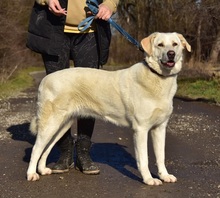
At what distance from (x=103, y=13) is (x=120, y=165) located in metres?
1.82

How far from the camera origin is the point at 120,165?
5969 mm

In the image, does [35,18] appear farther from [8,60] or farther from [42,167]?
[8,60]

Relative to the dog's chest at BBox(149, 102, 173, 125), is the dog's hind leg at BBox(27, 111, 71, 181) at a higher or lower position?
lower

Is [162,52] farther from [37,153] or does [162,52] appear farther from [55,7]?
[37,153]

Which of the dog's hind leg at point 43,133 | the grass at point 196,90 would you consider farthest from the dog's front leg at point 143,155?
the grass at point 196,90

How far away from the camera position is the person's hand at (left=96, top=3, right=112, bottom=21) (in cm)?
550

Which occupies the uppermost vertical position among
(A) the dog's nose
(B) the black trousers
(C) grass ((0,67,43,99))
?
(A) the dog's nose

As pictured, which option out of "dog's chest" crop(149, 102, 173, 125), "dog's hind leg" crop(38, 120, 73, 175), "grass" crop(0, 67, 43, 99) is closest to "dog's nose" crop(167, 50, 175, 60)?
"dog's chest" crop(149, 102, 173, 125)

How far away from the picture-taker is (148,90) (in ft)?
16.9

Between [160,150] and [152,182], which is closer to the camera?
[152,182]

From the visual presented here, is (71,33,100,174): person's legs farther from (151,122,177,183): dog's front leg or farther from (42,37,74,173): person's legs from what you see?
(151,122,177,183): dog's front leg

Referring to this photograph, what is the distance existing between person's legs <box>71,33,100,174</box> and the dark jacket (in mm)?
122

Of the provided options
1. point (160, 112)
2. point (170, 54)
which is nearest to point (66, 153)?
point (160, 112)

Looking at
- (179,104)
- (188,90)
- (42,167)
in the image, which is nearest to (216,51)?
(188,90)
